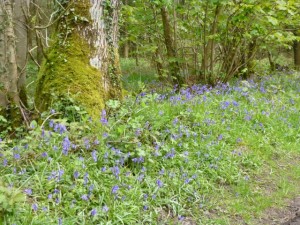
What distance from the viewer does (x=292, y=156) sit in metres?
5.81

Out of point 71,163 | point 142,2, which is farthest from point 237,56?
point 71,163

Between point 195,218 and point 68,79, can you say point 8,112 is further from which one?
point 195,218

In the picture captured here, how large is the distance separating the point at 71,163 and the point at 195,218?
1.44 m

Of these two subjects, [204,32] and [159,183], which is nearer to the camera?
[159,183]

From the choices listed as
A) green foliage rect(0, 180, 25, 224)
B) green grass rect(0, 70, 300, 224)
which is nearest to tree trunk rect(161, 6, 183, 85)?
green grass rect(0, 70, 300, 224)

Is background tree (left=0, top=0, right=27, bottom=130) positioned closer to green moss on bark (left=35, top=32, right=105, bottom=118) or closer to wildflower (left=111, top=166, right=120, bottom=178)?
green moss on bark (left=35, top=32, right=105, bottom=118)

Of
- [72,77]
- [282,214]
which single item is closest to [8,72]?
[72,77]

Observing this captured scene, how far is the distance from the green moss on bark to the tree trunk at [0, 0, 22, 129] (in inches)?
14.1

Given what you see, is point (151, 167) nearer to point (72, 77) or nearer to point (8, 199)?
point (72, 77)

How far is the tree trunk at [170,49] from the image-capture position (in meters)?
9.66

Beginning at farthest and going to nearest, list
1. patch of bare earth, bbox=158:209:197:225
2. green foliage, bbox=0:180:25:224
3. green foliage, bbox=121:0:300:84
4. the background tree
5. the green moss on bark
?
1. green foliage, bbox=121:0:300:84
2. the background tree
3. the green moss on bark
4. patch of bare earth, bbox=158:209:197:225
5. green foliage, bbox=0:180:25:224

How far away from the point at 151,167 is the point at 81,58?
1.95 m

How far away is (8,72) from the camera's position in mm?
5156

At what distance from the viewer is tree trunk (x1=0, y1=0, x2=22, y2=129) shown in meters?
5.02
